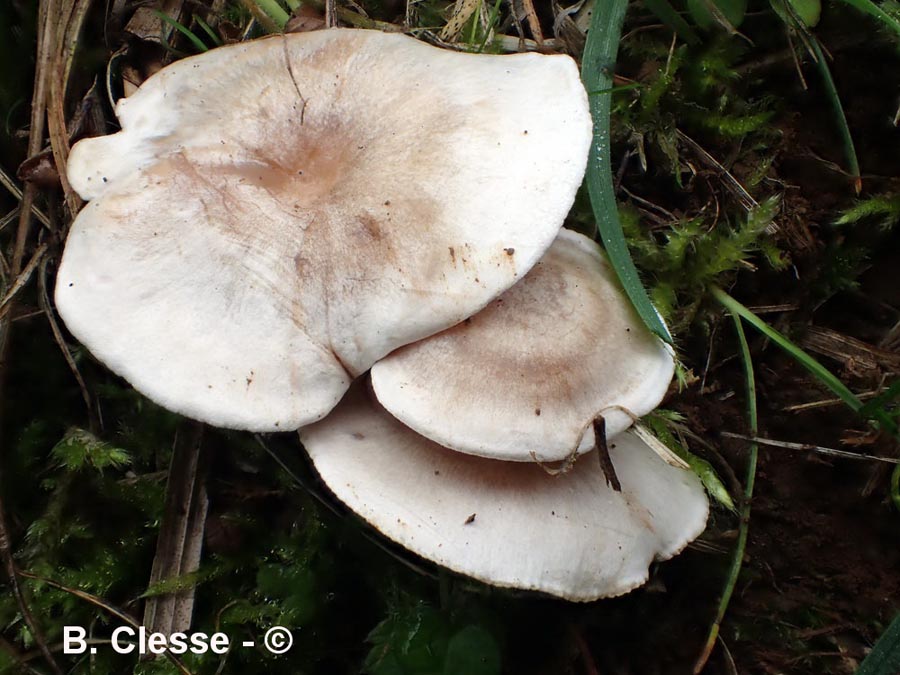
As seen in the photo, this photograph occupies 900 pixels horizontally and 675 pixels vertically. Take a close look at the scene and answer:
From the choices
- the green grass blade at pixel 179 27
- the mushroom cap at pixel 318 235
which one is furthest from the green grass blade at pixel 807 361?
the green grass blade at pixel 179 27

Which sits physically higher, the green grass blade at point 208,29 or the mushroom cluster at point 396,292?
the green grass blade at point 208,29

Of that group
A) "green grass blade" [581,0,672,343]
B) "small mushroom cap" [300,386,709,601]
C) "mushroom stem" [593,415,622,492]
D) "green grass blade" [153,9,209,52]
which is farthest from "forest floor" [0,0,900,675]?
"mushroom stem" [593,415,622,492]

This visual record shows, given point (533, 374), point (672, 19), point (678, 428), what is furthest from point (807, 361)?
point (672, 19)

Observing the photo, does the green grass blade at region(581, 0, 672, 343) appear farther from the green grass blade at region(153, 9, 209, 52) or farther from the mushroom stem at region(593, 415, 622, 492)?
the green grass blade at region(153, 9, 209, 52)

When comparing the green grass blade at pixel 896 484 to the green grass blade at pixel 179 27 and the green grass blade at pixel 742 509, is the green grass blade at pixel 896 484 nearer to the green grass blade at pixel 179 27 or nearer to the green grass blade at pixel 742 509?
the green grass blade at pixel 742 509

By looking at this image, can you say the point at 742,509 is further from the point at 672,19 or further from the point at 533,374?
the point at 672,19

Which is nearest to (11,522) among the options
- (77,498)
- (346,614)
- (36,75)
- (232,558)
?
(77,498)
